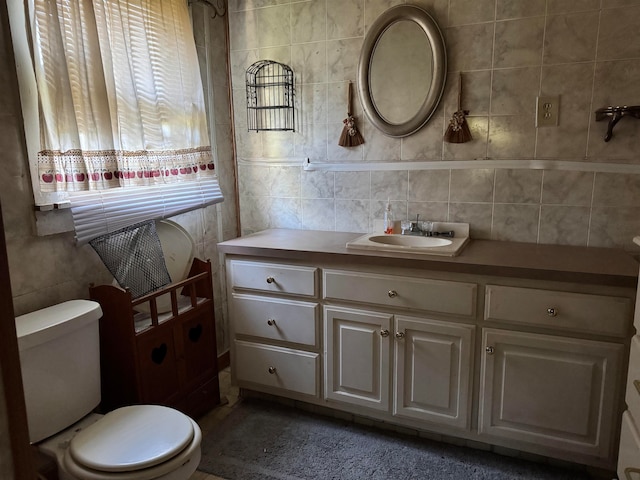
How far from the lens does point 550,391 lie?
6.20 feet

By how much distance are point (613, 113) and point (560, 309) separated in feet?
2.86

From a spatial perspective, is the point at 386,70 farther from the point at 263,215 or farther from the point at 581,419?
the point at 581,419

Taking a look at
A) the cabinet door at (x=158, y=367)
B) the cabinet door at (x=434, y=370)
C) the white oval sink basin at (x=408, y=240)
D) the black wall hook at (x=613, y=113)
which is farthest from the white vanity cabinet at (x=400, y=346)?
the black wall hook at (x=613, y=113)

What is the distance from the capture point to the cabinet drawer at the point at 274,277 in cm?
223

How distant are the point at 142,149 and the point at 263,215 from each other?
904mm

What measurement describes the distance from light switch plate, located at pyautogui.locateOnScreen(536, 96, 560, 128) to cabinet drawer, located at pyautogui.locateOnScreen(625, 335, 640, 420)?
1.09 meters

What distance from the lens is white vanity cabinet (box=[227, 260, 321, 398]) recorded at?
2.26 m

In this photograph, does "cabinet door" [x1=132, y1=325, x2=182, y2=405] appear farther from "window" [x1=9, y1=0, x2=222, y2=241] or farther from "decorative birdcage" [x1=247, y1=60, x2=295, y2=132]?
"decorative birdcage" [x1=247, y1=60, x2=295, y2=132]

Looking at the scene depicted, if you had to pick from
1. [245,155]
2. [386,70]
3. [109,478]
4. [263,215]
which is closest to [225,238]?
[263,215]

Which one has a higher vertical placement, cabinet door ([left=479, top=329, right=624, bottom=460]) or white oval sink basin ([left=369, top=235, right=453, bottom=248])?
white oval sink basin ([left=369, top=235, right=453, bottom=248])

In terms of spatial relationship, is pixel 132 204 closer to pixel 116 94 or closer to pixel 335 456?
pixel 116 94

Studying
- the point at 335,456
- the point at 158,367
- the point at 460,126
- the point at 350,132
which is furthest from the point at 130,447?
the point at 460,126

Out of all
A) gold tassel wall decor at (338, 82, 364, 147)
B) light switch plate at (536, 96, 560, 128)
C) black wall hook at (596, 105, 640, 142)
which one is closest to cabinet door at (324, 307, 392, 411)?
gold tassel wall decor at (338, 82, 364, 147)

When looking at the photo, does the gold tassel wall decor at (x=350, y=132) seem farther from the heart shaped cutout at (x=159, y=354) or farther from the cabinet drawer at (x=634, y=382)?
the cabinet drawer at (x=634, y=382)
